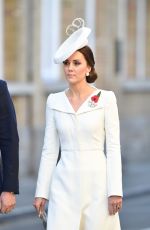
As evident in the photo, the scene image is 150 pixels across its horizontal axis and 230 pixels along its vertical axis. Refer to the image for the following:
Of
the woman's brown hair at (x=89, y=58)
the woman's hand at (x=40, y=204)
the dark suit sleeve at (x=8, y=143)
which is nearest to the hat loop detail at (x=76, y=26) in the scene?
the woman's brown hair at (x=89, y=58)

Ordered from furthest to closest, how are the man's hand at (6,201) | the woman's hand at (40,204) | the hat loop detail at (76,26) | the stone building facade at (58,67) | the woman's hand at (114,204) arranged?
the stone building facade at (58,67)
the hat loop detail at (76,26)
the woman's hand at (40,204)
the woman's hand at (114,204)
the man's hand at (6,201)

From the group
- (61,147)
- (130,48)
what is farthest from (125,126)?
(61,147)

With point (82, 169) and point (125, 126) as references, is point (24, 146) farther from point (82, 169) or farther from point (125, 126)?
point (82, 169)

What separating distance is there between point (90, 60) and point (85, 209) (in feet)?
2.84

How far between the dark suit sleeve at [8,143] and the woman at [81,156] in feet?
0.87

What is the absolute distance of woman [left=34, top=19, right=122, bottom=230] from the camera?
19.0 feet

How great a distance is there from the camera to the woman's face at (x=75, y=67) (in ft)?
19.1

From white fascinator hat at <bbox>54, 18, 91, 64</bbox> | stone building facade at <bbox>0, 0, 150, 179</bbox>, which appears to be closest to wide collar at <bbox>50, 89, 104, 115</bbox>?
white fascinator hat at <bbox>54, 18, 91, 64</bbox>

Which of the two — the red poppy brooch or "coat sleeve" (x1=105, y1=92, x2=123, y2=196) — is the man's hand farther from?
the red poppy brooch

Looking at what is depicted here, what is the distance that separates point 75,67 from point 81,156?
20.4 inches

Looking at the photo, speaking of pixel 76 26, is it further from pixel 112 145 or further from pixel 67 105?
pixel 112 145

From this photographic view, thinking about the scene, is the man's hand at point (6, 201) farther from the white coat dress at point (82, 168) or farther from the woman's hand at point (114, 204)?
the woman's hand at point (114, 204)

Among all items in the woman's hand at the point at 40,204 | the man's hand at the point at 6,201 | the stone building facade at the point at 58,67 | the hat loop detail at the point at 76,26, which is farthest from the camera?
the stone building facade at the point at 58,67

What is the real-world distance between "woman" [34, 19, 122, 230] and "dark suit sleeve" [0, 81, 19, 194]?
0.27 m
